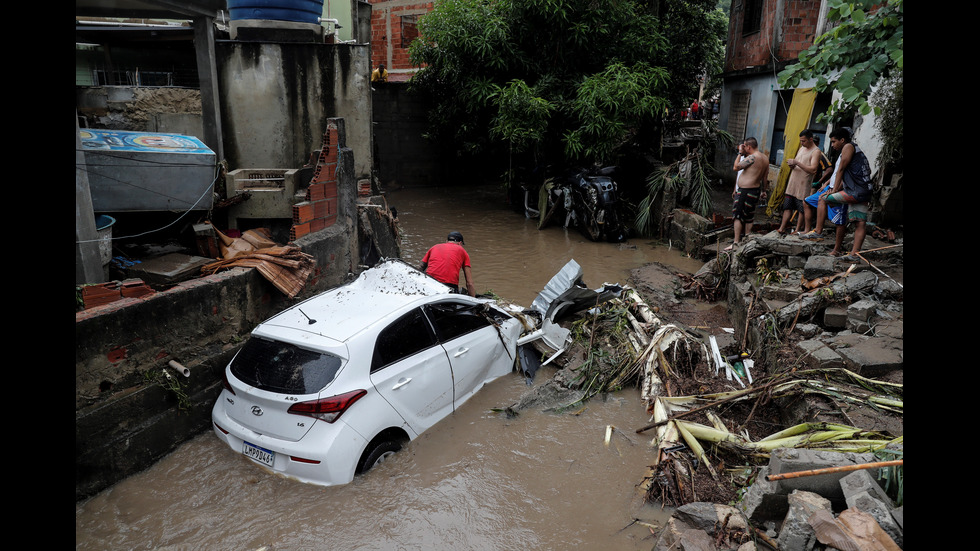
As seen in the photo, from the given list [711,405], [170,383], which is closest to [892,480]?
[711,405]

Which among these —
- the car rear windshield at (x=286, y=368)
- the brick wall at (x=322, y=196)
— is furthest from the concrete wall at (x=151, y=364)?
the brick wall at (x=322, y=196)

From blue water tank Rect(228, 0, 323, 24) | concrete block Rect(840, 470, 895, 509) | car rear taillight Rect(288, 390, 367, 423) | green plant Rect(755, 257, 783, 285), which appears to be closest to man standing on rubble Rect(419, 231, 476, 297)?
car rear taillight Rect(288, 390, 367, 423)

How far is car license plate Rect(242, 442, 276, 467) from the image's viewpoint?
444 centimetres

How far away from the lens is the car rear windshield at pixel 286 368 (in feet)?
14.4

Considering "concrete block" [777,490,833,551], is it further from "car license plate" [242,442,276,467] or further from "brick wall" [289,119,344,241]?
"brick wall" [289,119,344,241]

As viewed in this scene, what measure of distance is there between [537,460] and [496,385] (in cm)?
135

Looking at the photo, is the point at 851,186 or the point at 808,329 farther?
the point at 851,186

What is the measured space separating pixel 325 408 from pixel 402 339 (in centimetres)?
98

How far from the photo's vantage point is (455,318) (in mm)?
5742

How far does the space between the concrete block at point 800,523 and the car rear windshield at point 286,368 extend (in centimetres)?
323

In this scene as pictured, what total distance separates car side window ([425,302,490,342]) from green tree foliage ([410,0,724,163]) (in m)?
7.79

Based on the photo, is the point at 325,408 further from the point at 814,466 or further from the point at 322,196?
the point at 322,196

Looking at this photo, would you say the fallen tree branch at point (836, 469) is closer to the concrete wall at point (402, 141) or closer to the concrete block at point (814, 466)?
the concrete block at point (814, 466)

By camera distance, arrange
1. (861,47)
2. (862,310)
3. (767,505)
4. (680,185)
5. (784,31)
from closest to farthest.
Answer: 1. (767,505)
2. (861,47)
3. (862,310)
4. (680,185)
5. (784,31)
